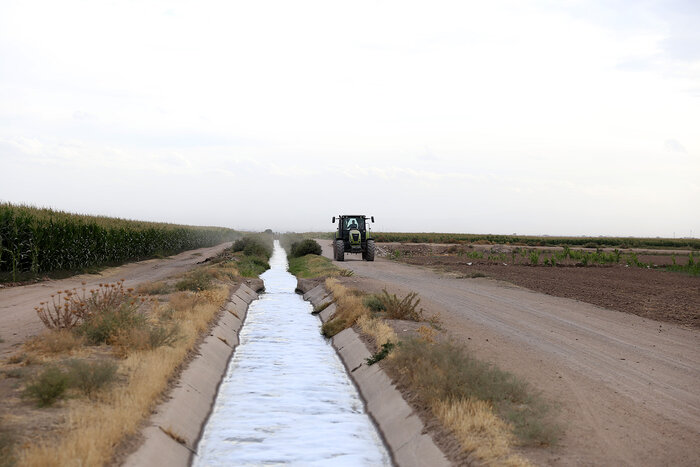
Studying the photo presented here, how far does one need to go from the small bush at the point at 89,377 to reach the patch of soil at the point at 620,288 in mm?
15935

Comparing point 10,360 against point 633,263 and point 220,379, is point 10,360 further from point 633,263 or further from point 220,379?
point 633,263

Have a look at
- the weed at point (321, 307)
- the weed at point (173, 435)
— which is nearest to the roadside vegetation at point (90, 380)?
the weed at point (173, 435)

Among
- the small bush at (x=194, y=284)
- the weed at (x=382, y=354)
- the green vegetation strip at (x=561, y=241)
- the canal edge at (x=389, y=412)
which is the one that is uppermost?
the green vegetation strip at (x=561, y=241)

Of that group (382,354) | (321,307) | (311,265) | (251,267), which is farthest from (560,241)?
(382,354)

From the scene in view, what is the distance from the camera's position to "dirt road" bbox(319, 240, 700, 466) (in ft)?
24.6

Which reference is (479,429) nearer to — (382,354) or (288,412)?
(288,412)

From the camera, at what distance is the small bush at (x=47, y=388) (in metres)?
8.26

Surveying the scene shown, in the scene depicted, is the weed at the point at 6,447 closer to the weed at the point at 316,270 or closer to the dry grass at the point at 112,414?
the dry grass at the point at 112,414

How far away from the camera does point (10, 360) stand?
10625 mm

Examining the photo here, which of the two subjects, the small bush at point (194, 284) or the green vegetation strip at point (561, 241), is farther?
the green vegetation strip at point (561, 241)

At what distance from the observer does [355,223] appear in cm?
4375

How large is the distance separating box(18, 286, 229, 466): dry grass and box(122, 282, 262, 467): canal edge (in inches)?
8.6

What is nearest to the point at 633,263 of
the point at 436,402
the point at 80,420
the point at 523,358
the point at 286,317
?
the point at 286,317

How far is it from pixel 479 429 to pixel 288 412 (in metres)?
4.14
